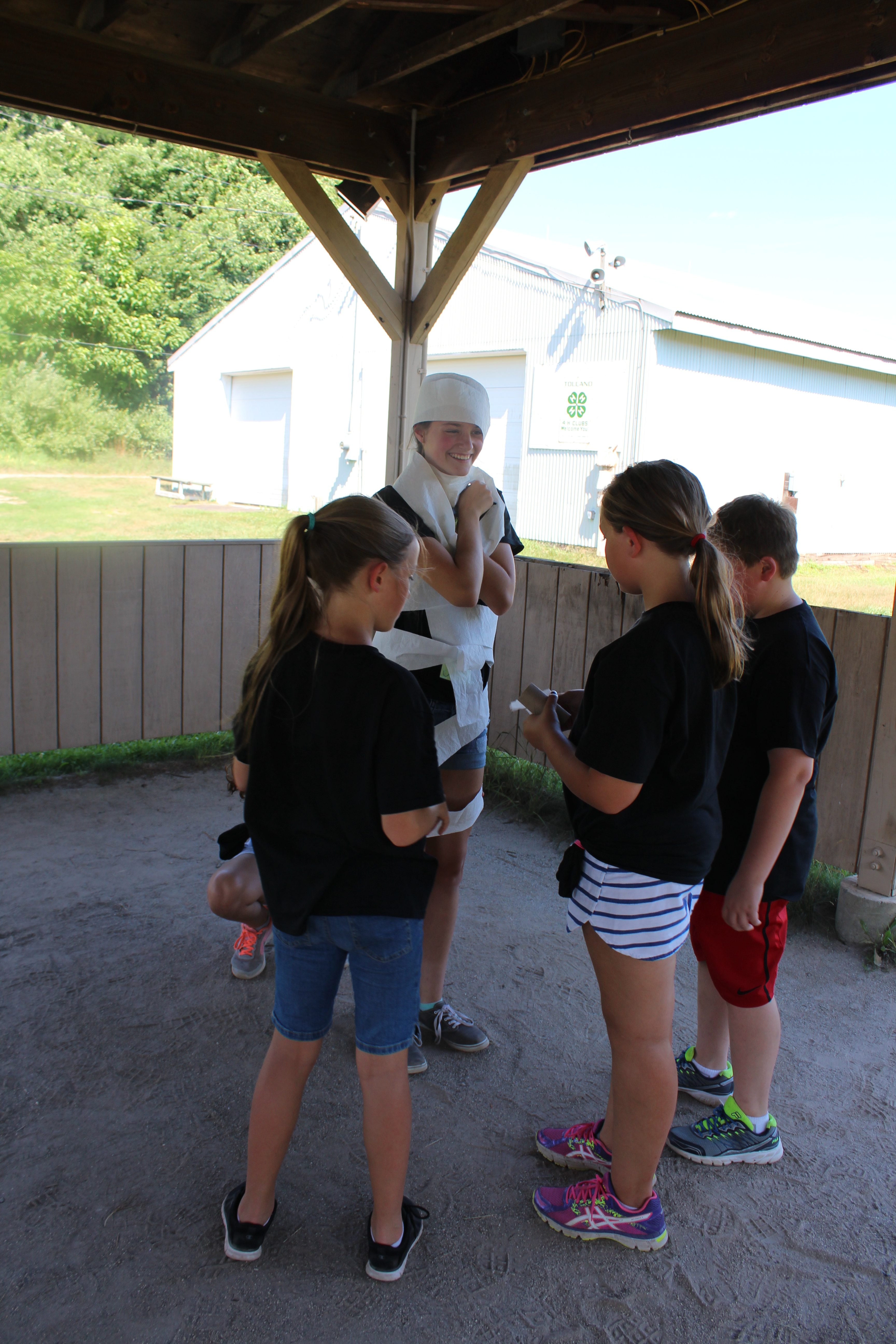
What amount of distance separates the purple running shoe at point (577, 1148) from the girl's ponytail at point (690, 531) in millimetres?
1101

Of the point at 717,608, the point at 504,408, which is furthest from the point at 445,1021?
the point at 504,408

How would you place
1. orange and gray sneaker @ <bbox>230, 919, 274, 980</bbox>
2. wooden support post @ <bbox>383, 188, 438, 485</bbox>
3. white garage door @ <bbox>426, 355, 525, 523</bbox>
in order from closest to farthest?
orange and gray sneaker @ <bbox>230, 919, 274, 980</bbox>, wooden support post @ <bbox>383, 188, 438, 485</bbox>, white garage door @ <bbox>426, 355, 525, 523</bbox>

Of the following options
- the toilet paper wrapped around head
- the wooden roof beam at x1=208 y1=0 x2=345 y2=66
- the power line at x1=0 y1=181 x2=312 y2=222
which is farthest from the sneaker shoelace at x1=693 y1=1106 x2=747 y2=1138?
the power line at x1=0 y1=181 x2=312 y2=222

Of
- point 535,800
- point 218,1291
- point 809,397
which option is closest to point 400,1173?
point 218,1291

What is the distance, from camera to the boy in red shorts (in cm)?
178

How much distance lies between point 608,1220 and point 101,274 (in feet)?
77.5

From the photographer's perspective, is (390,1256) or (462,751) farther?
(462,751)

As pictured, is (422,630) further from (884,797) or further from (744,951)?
(884,797)

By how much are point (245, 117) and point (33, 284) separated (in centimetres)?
1990

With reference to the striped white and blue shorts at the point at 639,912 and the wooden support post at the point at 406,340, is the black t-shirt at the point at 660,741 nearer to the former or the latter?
the striped white and blue shorts at the point at 639,912

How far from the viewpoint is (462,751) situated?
2.23 meters

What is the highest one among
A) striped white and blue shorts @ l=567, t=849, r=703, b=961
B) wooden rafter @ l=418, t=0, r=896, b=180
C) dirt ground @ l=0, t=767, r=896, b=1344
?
wooden rafter @ l=418, t=0, r=896, b=180

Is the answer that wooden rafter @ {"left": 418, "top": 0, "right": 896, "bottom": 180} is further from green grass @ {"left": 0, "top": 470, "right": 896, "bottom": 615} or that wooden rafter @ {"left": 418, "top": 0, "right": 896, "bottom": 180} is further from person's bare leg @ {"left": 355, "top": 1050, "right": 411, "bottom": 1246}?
green grass @ {"left": 0, "top": 470, "right": 896, "bottom": 615}

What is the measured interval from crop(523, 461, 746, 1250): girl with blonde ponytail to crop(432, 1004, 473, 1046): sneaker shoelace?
0.71 m
